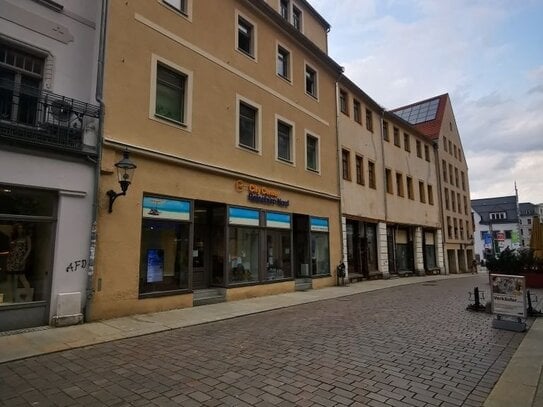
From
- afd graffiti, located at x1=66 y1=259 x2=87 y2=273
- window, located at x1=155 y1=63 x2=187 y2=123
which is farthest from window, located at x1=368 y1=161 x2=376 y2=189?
afd graffiti, located at x1=66 y1=259 x2=87 y2=273

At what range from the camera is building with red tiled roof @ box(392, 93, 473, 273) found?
34875 mm

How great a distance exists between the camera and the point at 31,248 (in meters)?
8.59

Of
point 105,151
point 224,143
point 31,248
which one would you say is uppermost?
point 224,143

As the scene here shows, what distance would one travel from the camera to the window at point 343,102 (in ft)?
72.3

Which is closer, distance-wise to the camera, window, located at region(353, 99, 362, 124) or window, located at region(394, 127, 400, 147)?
window, located at region(353, 99, 362, 124)

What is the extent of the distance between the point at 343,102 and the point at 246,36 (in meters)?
8.68

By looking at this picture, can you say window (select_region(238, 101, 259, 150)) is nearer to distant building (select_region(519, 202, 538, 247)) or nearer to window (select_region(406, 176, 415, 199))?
window (select_region(406, 176, 415, 199))

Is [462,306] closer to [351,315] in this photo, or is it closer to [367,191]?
[351,315]

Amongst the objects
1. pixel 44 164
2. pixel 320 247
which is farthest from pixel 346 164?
pixel 44 164

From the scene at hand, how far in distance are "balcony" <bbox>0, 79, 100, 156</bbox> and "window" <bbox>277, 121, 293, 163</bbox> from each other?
8.44m

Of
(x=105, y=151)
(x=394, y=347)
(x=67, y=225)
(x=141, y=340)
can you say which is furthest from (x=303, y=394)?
(x=105, y=151)

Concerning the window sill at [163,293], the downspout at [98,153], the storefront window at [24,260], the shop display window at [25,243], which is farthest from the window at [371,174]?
the storefront window at [24,260]

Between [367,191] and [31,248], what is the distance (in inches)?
724

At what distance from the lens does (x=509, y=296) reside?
29.6 ft
